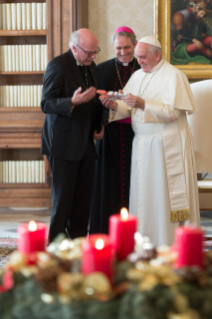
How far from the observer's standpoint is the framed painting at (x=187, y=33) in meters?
4.63

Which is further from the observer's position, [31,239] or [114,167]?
[114,167]

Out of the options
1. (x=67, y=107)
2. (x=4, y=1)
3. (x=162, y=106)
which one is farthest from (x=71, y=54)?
(x=4, y=1)

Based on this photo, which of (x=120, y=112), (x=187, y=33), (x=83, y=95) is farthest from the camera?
(x=187, y=33)

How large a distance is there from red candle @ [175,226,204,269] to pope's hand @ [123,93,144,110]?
192 cm

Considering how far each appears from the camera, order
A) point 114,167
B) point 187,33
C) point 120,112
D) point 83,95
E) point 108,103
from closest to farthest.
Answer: point 83,95 → point 108,103 → point 120,112 → point 114,167 → point 187,33

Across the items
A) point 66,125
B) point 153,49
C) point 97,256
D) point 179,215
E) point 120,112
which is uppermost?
point 153,49

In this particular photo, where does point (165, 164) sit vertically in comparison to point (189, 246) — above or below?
above

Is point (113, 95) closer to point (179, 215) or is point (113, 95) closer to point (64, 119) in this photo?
point (64, 119)

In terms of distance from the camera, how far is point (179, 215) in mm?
2842

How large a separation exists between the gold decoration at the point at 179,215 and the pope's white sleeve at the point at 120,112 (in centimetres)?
83

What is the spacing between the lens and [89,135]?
116 inches

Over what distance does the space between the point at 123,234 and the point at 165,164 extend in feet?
6.56

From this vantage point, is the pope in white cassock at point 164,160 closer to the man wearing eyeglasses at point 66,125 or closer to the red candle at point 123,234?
the man wearing eyeglasses at point 66,125

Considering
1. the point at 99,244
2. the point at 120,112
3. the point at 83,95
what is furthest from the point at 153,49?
the point at 99,244
